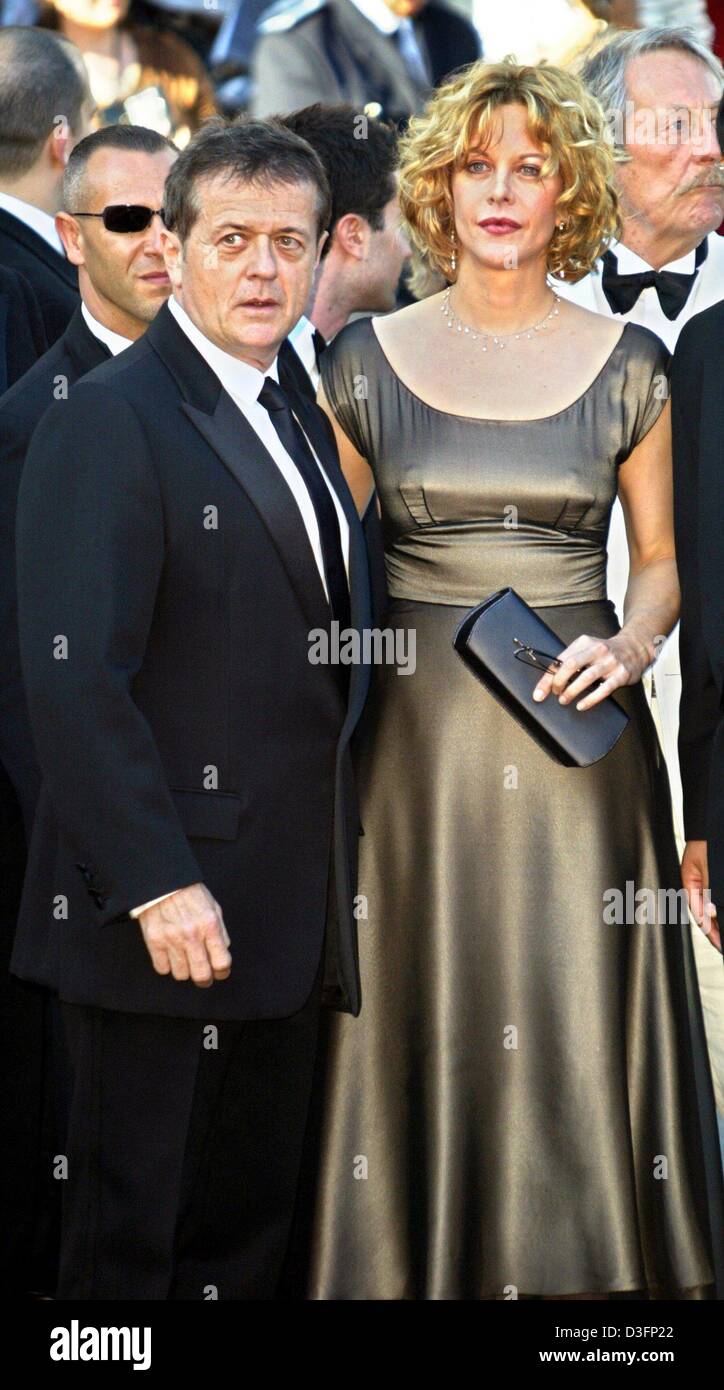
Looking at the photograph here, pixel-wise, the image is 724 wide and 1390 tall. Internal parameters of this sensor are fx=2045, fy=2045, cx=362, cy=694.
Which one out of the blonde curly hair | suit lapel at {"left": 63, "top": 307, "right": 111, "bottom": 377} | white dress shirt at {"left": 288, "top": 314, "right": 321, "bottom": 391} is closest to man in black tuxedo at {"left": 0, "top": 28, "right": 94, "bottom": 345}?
white dress shirt at {"left": 288, "top": 314, "right": 321, "bottom": 391}

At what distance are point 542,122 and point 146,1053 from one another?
63.2 inches

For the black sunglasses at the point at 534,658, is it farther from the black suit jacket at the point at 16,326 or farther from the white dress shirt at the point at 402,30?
the white dress shirt at the point at 402,30

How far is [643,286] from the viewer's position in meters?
3.87

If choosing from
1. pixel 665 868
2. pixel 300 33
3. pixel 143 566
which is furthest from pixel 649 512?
pixel 300 33

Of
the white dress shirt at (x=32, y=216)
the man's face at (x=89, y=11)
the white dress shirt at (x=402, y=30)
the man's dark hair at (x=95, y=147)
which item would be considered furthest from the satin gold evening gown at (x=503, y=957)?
the man's face at (x=89, y=11)

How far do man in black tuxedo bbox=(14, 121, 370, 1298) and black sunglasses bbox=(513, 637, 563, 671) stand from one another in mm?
245

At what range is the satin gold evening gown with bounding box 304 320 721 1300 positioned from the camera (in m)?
3.31

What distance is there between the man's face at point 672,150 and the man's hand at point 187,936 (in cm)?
184

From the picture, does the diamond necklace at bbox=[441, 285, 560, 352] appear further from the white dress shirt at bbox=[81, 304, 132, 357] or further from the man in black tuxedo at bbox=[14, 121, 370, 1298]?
the white dress shirt at bbox=[81, 304, 132, 357]

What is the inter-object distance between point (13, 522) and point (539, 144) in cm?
107

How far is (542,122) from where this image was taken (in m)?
3.30

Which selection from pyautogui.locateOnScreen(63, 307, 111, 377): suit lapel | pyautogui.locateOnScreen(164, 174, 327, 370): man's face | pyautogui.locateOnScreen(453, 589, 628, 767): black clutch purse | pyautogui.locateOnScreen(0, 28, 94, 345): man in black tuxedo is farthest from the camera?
pyautogui.locateOnScreen(0, 28, 94, 345): man in black tuxedo

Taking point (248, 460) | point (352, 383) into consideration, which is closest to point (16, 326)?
point (352, 383)
